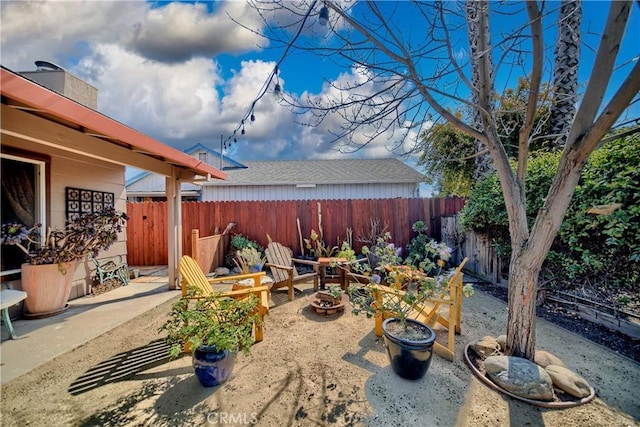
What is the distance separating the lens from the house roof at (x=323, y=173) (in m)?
11.0

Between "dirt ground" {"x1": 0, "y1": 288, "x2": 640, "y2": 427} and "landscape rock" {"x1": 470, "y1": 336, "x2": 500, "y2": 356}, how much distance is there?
18 cm

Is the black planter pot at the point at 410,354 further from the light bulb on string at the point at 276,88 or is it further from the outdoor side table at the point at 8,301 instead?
the outdoor side table at the point at 8,301

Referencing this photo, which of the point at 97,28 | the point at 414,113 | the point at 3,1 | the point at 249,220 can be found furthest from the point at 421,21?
the point at 249,220

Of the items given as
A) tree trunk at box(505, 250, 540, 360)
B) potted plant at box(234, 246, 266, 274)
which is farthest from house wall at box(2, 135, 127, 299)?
tree trunk at box(505, 250, 540, 360)

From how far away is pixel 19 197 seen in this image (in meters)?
3.25

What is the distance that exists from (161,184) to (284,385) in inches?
487

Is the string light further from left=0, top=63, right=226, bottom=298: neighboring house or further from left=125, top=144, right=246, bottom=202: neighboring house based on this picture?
left=125, top=144, right=246, bottom=202: neighboring house

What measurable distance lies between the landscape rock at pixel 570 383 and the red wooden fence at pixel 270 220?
4665 mm

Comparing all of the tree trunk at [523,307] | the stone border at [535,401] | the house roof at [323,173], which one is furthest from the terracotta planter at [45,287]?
the house roof at [323,173]

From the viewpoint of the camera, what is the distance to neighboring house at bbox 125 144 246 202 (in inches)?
448

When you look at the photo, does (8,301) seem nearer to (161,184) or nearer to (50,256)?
(50,256)

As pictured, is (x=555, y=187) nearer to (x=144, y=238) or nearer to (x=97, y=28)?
(x=97, y=28)

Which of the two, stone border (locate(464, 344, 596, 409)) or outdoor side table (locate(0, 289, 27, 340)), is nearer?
stone border (locate(464, 344, 596, 409))

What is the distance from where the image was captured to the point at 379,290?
2492mm
